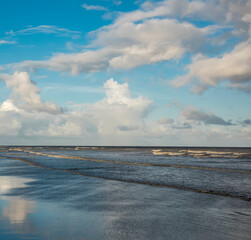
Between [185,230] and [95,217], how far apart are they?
3.67 metres

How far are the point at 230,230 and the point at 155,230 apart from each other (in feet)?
8.80

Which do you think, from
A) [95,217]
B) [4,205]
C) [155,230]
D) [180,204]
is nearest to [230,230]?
[155,230]

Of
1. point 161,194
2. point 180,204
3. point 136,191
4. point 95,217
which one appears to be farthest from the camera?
point 136,191

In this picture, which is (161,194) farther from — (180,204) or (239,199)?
(239,199)

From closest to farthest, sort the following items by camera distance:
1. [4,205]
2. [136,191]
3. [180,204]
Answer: [4,205], [180,204], [136,191]

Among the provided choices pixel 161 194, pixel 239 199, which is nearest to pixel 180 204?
pixel 161 194

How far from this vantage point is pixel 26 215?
34.1 ft

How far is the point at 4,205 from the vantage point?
1211 cm

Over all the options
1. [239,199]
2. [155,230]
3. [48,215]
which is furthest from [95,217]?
[239,199]

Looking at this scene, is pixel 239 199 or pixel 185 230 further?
pixel 239 199

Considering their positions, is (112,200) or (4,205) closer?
(4,205)

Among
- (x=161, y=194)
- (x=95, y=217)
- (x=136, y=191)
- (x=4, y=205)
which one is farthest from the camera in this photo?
(x=136, y=191)

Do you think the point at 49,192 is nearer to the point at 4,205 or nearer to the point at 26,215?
the point at 4,205

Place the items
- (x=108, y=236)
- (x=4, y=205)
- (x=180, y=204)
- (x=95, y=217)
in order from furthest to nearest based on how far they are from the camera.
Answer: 1. (x=180, y=204)
2. (x=4, y=205)
3. (x=95, y=217)
4. (x=108, y=236)
